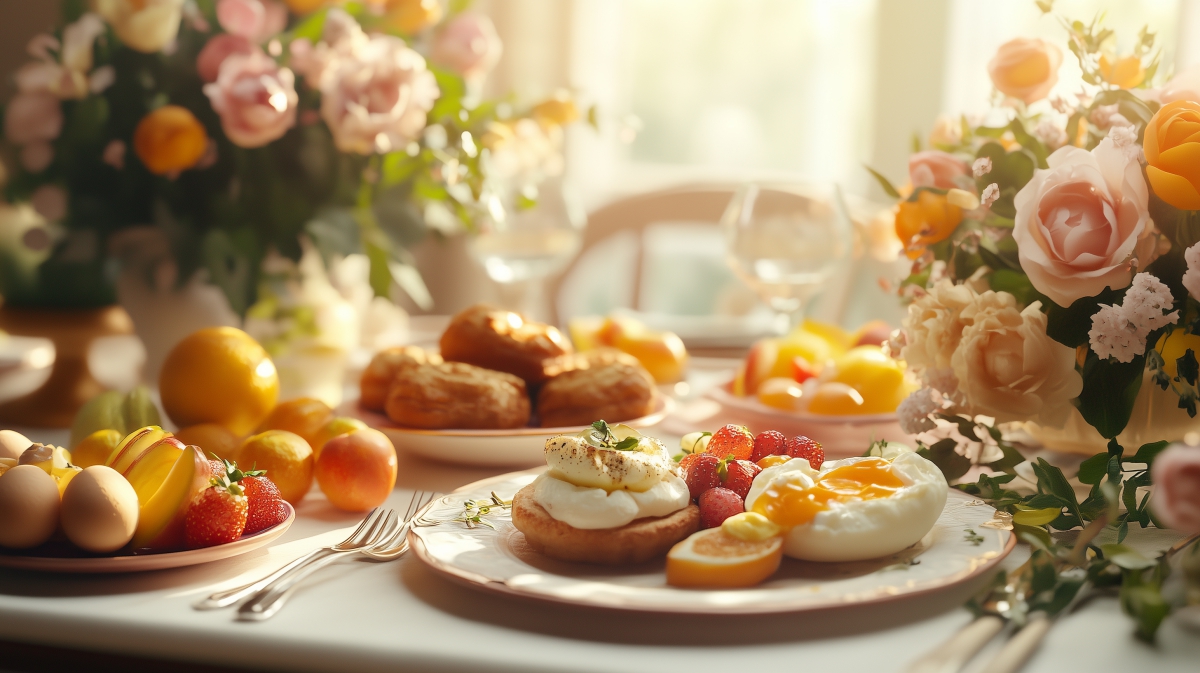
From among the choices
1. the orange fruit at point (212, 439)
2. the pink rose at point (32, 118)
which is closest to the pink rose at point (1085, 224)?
the orange fruit at point (212, 439)

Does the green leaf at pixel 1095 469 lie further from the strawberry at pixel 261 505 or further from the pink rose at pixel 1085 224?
the strawberry at pixel 261 505

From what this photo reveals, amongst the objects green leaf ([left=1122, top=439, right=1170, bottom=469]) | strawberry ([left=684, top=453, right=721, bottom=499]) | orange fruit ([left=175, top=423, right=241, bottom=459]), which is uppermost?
green leaf ([left=1122, top=439, right=1170, bottom=469])

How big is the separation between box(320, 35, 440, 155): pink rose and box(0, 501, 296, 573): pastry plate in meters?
0.69

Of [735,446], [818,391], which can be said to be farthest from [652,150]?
[735,446]

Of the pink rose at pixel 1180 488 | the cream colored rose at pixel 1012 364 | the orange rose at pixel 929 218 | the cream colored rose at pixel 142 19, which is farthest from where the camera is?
the cream colored rose at pixel 142 19

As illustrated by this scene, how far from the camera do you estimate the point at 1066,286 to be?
0.82 metres

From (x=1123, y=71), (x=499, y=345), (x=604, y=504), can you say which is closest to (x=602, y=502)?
(x=604, y=504)

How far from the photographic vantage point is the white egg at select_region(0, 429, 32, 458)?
815 mm

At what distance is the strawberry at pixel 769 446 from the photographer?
882mm

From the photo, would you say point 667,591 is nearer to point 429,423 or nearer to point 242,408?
point 429,423

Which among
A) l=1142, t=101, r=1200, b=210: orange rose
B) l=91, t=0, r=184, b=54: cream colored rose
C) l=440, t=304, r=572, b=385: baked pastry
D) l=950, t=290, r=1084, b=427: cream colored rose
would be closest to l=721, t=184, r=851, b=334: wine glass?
l=440, t=304, r=572, b=385: baked pastry

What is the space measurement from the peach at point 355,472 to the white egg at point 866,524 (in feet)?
1.19

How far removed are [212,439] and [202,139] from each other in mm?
481

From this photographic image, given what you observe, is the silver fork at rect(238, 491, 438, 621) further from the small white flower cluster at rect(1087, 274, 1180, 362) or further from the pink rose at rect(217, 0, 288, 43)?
the pink rose at rect(217, 0, 288, 43)
